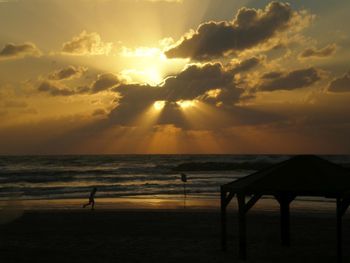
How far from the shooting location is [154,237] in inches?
704

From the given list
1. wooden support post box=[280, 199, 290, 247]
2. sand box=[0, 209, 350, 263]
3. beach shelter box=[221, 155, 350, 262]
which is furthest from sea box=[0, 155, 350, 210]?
beach shelter box=[221, 155, 350, 262]

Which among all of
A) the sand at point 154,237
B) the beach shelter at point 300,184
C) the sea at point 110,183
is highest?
the beach shelter at point 300,184

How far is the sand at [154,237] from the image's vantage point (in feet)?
47.3

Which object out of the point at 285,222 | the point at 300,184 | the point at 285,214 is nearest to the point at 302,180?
the point at 300,184

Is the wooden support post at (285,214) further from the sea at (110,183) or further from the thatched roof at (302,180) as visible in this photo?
the sea at (110,183)

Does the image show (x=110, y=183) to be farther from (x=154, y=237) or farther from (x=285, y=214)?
(x=285, y=214)

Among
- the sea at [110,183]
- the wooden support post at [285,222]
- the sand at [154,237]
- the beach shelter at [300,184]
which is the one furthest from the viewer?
the sea at [110,183]

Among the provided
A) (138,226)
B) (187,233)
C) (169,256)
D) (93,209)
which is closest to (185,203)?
(93,209)

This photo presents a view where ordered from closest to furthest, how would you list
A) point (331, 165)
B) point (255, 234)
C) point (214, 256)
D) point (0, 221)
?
point (331, 165), point (214, 256), point (255, 234), point (0, 221)

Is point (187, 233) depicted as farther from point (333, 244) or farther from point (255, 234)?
point (333, 244)

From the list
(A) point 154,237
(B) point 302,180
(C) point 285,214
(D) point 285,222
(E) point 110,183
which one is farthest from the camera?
(E) point 110,183

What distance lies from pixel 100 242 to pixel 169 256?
346 centimetres

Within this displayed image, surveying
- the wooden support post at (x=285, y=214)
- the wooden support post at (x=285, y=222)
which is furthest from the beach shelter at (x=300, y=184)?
the wooden support post at (x=285, y=222)

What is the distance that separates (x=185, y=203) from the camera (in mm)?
31906
